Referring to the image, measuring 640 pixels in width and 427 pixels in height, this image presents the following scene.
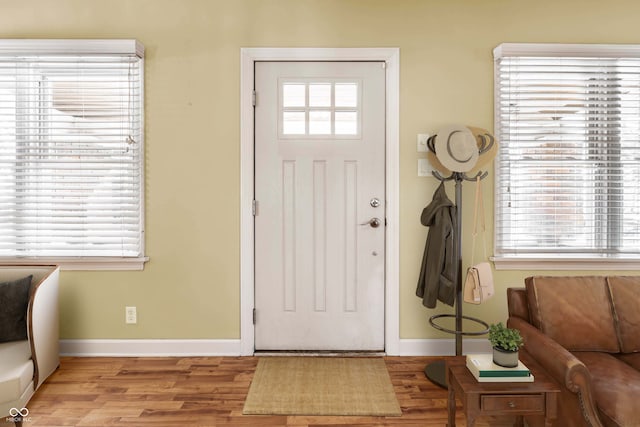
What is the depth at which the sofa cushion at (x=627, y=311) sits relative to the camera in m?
2.09

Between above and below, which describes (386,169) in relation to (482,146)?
below

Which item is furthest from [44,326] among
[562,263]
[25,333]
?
[562,263]

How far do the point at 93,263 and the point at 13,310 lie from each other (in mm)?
646

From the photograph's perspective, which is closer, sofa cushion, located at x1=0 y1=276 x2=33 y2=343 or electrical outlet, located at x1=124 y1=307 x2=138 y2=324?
sofa cushion, located at x1=0 y1=276 x2=33 y2=343

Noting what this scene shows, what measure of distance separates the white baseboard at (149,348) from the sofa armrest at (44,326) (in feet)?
0.71

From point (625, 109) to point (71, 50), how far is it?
399cm

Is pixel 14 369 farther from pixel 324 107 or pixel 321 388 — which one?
pixel 324 107

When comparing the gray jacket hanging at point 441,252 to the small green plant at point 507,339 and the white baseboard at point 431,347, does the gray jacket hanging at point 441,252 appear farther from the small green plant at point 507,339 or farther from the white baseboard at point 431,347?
the small green plant at point 507,339

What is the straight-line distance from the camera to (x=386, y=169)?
305cm

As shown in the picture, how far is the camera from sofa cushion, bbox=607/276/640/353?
2.09m

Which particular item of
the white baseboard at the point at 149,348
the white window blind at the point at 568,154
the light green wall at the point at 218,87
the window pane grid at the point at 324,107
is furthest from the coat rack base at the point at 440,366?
the window pane grid at the point at 324,107

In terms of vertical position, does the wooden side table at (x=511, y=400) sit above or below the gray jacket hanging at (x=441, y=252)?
below

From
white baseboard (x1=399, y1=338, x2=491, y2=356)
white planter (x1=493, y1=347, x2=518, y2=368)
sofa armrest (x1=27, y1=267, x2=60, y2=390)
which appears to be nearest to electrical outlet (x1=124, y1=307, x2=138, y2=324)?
sofa armrest (x1=27, y1=267, x2=60, y2=390)

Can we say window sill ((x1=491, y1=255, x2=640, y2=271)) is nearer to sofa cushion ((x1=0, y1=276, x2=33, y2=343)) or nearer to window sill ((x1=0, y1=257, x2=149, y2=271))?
window sill ((x1=0, y1=257, x2=149, y2=271))
